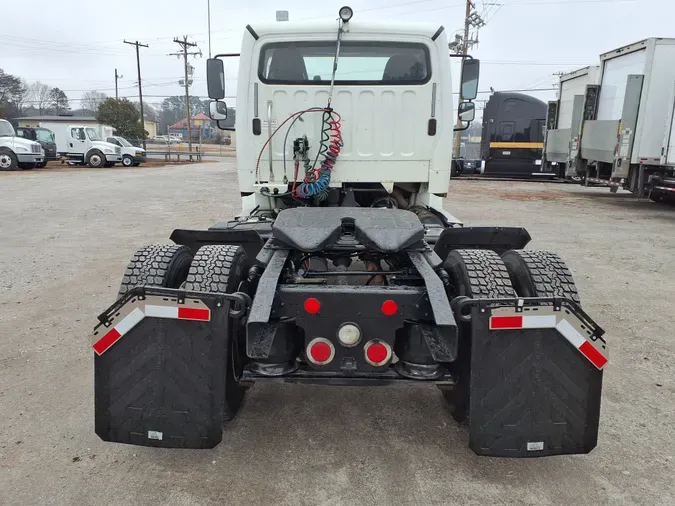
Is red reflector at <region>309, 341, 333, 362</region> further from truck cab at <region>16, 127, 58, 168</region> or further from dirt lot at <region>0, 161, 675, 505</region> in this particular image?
truck cab at <region>16, 127, 58, 168</region>

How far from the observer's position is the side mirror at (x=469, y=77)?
478 centimetres

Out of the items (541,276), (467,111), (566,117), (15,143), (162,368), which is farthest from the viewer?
(15,143)

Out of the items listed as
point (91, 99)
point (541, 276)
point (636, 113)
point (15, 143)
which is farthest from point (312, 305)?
point (91, 99)

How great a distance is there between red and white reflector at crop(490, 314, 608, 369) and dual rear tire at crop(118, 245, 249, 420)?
→ 1.24 meters

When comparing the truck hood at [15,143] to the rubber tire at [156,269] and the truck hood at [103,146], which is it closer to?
the truck hood at [103,146]

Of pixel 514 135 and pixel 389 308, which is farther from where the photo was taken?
pixel 514 135

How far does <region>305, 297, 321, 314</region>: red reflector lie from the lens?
8.02 feet

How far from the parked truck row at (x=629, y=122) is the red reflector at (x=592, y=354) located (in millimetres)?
11134

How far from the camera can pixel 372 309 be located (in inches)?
96.0

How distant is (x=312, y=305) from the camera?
2.45 meters

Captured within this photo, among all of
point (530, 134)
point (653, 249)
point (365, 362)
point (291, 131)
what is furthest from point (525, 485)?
point (530, 134)

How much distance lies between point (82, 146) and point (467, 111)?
2839 centimetres

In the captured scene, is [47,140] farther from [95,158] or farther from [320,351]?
[320,351]

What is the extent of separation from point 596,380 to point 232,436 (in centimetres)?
194
